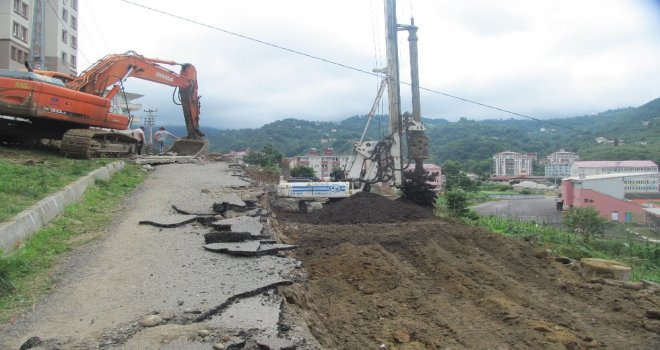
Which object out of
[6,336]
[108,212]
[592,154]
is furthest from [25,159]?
[592,154]

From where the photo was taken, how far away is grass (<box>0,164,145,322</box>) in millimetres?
3736

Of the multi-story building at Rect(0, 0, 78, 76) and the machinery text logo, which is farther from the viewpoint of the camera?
the multi-story building at Rect(0, 0, 78, 76)

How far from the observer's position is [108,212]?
282 inches

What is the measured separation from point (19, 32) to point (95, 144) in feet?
103

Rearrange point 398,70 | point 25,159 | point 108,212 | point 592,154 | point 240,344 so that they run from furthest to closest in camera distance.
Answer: point 592,154 < point 398,70 < point 25,159 < point 108,212 < point 240,344

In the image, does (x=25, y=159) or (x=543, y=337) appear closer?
(x=543, y=337)

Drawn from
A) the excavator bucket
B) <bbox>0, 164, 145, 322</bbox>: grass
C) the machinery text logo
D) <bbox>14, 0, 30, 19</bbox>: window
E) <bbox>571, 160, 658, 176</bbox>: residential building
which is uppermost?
<bbox>14, 0, 30, 19</bbox>: window

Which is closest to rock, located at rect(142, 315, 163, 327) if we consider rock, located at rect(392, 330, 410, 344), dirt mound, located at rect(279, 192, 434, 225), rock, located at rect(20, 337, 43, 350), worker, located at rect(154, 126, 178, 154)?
rock, located at rect(20, 337, 43, 350)

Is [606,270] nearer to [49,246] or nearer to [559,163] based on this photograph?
[49,246]

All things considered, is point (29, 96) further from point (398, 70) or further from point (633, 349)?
point (633, 349)

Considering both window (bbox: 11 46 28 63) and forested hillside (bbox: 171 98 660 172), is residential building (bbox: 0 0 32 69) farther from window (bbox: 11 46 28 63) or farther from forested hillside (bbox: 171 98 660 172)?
forested hillside (bbox: 171 98 660 172)

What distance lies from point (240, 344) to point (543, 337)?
4.09 metres

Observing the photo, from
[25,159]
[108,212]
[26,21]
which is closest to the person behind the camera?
[108,212]

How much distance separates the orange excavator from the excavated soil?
5509 mm
